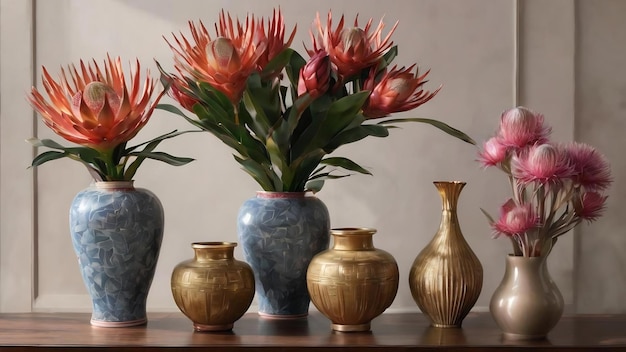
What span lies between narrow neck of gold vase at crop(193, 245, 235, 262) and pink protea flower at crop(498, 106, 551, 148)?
16.9 inches

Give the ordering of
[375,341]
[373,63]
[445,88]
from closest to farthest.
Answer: [375,341] < [373,63] < [445,88]

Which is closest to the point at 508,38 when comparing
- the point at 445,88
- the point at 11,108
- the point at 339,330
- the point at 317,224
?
the point at 445,88

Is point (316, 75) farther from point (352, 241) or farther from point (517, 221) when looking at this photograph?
point (517, 221)

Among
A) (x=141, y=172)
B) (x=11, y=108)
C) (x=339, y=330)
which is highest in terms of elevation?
(x=11, y=108)

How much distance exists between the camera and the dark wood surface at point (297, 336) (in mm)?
987

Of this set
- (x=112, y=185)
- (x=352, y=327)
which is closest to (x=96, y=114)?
(x=112, y=185)

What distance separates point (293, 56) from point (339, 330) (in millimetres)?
429

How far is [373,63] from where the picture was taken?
1.15 metres

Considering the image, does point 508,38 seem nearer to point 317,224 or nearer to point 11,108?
point 317,224

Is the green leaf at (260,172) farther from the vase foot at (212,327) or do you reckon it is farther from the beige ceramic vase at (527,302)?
the beige ceramic vase at (527,302)

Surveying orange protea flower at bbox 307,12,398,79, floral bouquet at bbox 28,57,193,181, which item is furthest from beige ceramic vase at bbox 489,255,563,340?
floral bouquet at bbox 28,57,193,181

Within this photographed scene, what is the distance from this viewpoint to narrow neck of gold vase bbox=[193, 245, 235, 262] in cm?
109

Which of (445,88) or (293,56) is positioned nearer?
(293,56)

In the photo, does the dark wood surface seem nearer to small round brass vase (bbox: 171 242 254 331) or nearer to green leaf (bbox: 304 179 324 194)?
small round brass vase (bbox: 171 242 254 331)
